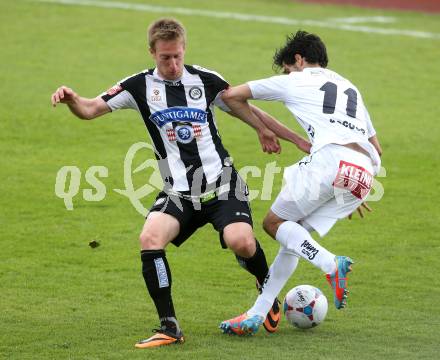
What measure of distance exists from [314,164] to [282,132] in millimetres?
546

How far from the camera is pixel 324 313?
801cm

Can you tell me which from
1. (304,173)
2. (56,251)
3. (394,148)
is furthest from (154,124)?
(394,148)

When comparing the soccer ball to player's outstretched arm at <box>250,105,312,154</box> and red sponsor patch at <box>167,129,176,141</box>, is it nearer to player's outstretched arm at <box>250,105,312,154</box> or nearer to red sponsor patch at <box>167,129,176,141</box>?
player's outstretched arm at <box>250,105,312,154</box>

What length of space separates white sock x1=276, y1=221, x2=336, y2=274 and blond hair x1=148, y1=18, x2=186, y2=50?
1609 mm

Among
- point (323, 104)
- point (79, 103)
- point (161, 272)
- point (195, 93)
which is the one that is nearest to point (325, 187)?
point (323, 104)

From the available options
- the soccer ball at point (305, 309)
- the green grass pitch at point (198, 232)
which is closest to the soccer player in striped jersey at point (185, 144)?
the soccer ball at point (305, 309)

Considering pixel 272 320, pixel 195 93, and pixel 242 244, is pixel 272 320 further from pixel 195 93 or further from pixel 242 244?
pixel 195 93

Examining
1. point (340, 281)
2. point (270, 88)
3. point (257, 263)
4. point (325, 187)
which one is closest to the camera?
point (340, 281)

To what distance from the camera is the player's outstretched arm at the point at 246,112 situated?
792 centimetres

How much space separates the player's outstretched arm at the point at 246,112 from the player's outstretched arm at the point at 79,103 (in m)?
0.94

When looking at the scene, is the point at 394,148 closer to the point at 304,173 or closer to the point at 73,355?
the point at 304,173

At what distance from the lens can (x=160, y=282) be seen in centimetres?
753

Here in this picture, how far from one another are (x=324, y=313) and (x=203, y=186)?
136 centimetres

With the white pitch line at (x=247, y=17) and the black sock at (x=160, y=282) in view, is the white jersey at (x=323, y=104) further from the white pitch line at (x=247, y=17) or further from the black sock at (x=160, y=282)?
the white pitch line at (x=247, y=17)
